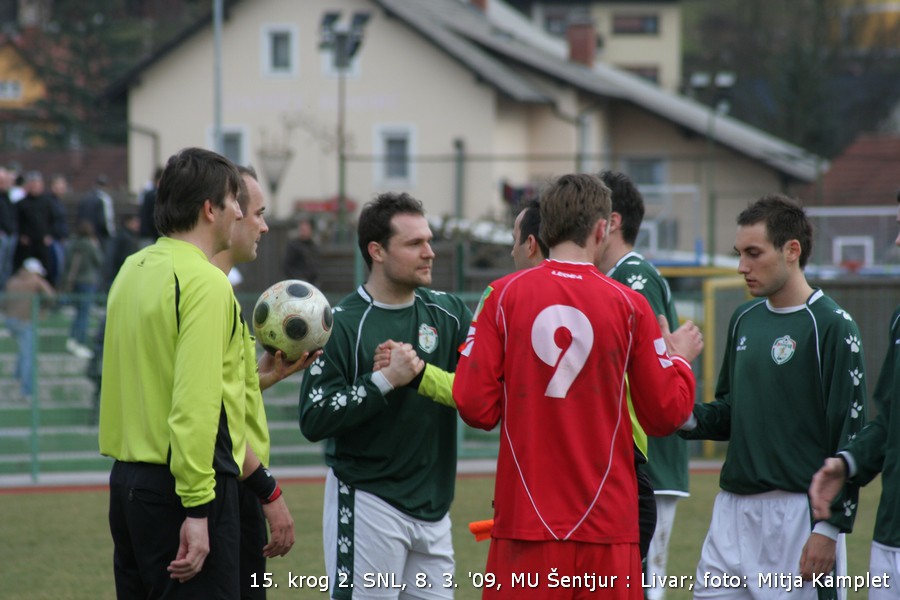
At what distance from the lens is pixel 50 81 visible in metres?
48.1

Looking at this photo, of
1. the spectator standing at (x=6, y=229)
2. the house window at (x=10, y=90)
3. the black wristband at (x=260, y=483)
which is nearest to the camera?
the black wristband at (x=260, y=483)

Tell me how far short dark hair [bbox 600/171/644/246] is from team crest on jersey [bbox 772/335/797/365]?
37.3 inches

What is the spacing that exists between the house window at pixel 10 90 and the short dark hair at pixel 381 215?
63.9 metres

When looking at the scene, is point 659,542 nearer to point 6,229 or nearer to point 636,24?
point 6,229

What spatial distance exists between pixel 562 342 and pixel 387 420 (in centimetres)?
136

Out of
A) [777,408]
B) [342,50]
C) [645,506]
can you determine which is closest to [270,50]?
[342,50]

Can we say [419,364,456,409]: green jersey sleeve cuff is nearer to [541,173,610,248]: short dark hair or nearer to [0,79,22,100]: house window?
[541,173,610,248]: short dark hair

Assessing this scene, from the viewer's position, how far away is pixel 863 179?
29.6 meters

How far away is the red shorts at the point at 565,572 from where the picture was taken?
4031 millimetres

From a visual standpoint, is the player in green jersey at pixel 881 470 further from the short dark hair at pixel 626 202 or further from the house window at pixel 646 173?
the house window at pixel 646 173

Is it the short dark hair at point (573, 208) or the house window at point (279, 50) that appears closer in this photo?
the short dark hair at point (573, 208)

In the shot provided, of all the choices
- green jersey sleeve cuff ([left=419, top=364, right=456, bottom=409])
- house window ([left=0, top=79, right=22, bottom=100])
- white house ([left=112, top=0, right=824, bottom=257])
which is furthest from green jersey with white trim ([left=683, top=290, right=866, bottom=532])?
house window ([left=0, top=79, right=22, bottom=100])

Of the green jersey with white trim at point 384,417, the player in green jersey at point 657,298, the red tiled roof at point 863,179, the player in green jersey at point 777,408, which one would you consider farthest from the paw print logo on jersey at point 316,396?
the red tiled roof at point 863,179

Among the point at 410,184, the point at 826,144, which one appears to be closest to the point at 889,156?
the point at 410,184
